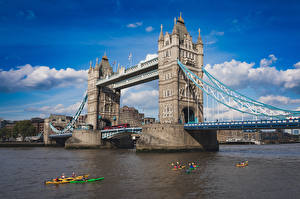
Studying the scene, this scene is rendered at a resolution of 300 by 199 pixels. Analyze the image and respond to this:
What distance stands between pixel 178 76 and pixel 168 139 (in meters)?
14.7

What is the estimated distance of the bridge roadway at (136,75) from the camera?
2417 inches

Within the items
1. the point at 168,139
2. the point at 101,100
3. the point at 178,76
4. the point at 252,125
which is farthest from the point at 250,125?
the point at 101,100

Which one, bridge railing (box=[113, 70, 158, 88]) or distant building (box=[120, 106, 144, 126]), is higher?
bridge railing (box=[113, 70, 158, 88])

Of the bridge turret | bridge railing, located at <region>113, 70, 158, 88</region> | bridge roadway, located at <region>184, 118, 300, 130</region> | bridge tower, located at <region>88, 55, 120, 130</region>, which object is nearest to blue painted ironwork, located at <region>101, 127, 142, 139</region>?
bridge tower, located at <region>88, 55, 120, 130</region>

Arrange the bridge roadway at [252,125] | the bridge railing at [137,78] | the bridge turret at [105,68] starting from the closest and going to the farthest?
the bridge roadway at [252,125], the bridge railing at [137,78], the bridge turret at [105,68]

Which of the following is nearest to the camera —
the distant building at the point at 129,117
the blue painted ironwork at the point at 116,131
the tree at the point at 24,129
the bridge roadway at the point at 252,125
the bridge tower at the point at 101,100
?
the bridge roadway at the point at 252,125

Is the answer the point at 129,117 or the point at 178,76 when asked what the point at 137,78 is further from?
the point at 129,117

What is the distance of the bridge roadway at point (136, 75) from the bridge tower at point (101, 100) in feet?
14.4

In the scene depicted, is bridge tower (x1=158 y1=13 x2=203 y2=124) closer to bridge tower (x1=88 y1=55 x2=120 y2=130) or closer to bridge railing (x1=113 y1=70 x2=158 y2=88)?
bridge railing (x1=113 y1=70 x2=158 y2=88)

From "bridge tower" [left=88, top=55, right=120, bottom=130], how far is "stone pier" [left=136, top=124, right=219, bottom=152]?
109 ft

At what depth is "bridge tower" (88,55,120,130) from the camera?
259 ft

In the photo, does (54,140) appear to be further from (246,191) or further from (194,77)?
(246,191)

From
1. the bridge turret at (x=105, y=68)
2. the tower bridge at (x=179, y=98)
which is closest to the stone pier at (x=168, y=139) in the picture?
the tower bridge at (x=179, y=98)

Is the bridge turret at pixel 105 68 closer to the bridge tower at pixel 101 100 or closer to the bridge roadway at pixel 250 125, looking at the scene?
the bridge tower at pixel 101 100
